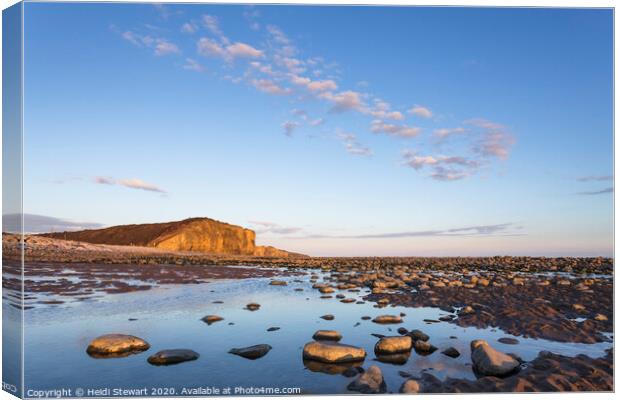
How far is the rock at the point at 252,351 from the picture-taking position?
23.5ft

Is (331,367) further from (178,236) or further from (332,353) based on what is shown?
(178,236)

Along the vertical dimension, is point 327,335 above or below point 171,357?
below

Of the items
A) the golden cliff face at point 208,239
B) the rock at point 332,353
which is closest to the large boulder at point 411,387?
the rock at point 332,353

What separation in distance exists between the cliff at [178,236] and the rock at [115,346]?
72235 mm

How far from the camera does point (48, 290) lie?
45.3 ft

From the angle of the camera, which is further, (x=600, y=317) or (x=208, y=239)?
(x=208, y=239)

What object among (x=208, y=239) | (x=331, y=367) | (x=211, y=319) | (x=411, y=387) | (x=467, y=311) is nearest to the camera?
(x=411, y=387)

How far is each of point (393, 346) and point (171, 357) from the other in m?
3.84

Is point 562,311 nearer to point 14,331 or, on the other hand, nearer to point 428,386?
point 428,386

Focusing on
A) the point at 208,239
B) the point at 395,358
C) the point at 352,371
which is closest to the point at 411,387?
the point at 352,371

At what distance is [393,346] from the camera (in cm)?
730

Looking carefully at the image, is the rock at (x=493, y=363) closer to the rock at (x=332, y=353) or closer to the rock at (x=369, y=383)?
the rock at (x=369, y=383)

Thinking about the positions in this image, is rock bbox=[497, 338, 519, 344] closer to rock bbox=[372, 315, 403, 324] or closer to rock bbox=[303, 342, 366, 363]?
rock bbox=[372, 315, 403, 324]

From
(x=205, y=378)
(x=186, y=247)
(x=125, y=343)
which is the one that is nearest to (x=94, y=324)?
(x=125, y=343)
